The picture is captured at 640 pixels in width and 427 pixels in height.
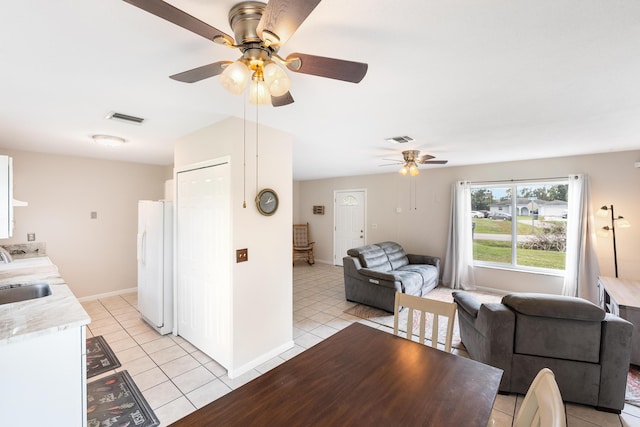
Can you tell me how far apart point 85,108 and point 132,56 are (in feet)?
3.99

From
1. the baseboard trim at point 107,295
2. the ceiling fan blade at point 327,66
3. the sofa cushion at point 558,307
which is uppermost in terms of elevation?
the ceiling fan blade at point 327,66

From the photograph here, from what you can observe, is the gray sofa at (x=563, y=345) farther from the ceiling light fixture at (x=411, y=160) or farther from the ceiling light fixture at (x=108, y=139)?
the ceiling light fixture at (x=108, y=139)

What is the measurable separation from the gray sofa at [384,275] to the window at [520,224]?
1005mm

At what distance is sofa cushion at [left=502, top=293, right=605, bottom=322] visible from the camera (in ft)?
6.46

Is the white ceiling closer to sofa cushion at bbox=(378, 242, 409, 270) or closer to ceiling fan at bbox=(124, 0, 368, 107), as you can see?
ceiling fan at bbox=(124, 0, 368, 107)

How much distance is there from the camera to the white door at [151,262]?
322cm

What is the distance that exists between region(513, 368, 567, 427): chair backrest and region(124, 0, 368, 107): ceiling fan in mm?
1284

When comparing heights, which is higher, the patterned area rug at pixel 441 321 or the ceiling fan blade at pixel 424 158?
the ceiling fan blade at pixel 424 158

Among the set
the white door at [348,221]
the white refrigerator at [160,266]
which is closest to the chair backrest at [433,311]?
the white refrigerator at [160,266]

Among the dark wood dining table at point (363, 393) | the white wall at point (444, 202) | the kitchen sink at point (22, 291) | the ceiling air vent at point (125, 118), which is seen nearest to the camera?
the dark wood dining table at point (363, 393)

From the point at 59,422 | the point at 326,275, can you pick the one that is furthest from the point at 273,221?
the point at 326,275

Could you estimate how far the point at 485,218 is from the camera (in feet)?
16.6

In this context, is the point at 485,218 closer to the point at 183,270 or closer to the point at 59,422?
the point at 183,270

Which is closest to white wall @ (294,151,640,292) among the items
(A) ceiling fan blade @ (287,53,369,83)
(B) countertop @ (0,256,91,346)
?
(A) ceiling fan blade @ (287,53,369,83)
